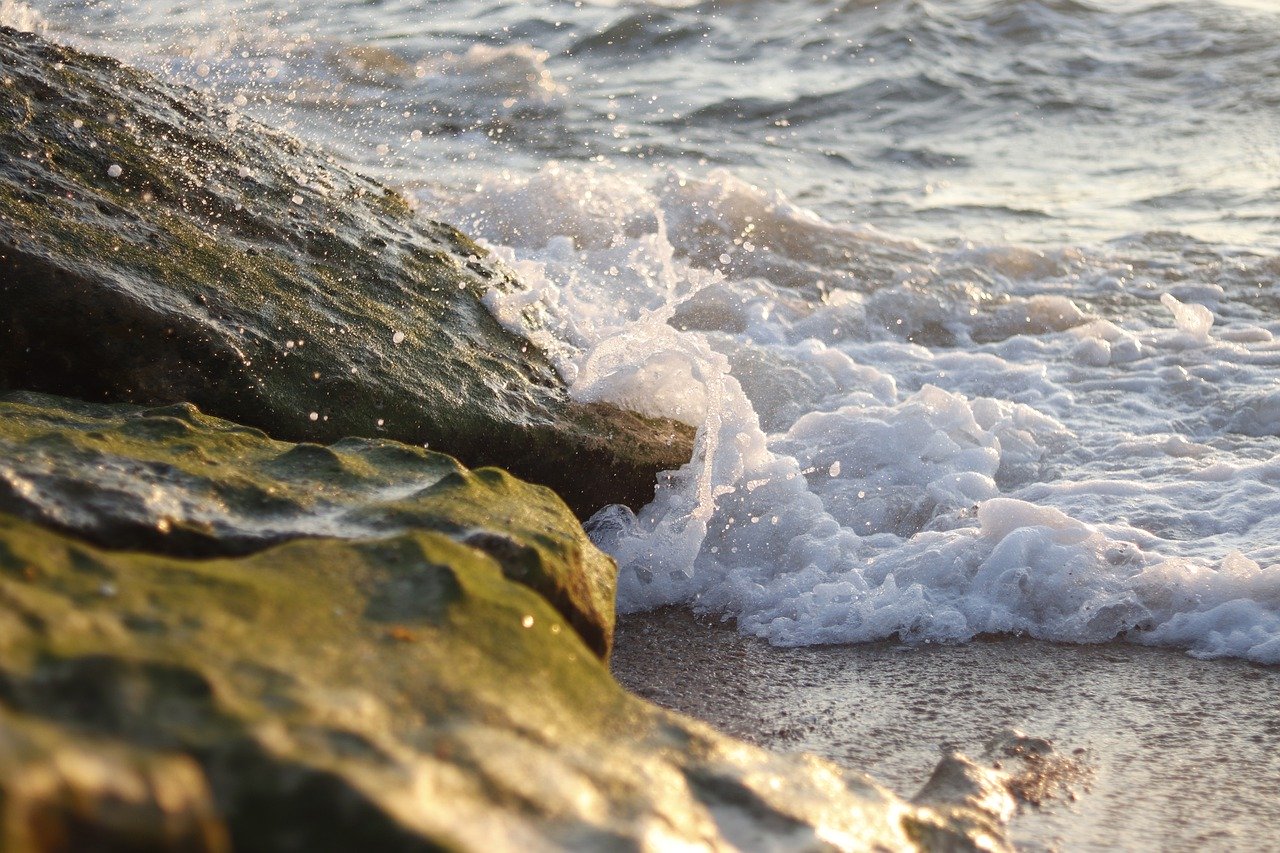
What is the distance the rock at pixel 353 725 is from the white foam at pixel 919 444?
1.71 meters

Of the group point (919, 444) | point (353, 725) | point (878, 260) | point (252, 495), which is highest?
point (353, 725)

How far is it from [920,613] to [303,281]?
2.06 m

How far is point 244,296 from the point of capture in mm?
3463

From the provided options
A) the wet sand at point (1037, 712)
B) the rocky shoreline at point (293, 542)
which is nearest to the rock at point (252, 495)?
the rocky shoreline at point (293, 542)

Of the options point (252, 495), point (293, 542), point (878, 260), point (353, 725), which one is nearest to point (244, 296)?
point (252, 495)

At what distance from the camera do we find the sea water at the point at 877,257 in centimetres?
388

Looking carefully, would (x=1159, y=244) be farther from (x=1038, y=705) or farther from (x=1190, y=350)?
(x=1038, y=705)

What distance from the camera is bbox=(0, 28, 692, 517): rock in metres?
3.11

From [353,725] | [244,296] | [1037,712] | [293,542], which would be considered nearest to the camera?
[353,725]

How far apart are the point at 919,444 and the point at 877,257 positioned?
310 centimetres

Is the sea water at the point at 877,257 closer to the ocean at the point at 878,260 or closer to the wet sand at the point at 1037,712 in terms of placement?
the ocean at the point at 878,260

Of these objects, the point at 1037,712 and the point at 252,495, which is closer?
the point at 252,495

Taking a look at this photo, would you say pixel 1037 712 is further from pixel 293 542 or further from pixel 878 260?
pixel 878 260

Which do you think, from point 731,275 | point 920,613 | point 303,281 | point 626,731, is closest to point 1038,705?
point 920,613
